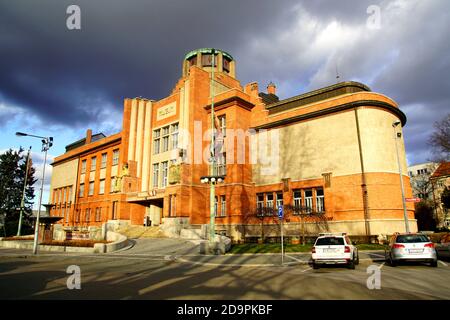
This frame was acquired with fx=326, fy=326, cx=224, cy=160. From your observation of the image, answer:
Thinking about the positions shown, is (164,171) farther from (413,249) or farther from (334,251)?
(413,249)

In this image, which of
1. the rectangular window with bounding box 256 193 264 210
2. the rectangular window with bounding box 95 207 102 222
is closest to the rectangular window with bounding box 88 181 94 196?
the rectangular window with bounding box 95 207 102 222

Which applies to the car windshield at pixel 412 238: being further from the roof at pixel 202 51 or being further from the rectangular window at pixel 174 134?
the roof at pixel 202 51

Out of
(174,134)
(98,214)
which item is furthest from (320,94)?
(98,214)

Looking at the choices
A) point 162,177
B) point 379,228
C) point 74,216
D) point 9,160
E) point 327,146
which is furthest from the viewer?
point 9,160

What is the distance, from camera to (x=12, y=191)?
2367 inches

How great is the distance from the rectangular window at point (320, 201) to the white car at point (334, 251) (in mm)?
15939

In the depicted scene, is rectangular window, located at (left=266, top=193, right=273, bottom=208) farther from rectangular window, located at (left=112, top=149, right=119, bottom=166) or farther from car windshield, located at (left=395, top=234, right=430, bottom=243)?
rectangular window, located at (left=112, top=149, right=119, bottom=166)

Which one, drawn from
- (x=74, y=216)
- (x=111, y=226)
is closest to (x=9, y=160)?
(x=74, y=216)

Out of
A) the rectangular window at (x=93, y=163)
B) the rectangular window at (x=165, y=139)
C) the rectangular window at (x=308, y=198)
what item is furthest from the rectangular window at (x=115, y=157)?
the rectangular window at (x=308, y=198)

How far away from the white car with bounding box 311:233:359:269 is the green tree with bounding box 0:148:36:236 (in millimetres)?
56089

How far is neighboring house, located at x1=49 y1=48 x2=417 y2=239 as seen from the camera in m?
27.3
